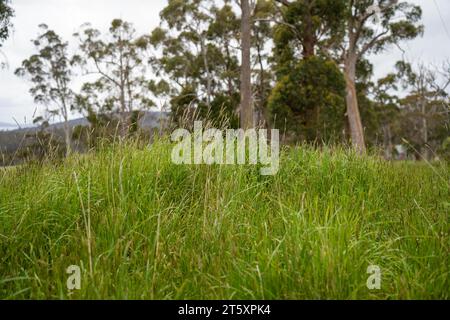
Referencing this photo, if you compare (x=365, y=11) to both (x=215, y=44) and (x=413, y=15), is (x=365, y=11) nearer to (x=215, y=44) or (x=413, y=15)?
(x=413, y=15)

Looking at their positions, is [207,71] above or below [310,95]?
above

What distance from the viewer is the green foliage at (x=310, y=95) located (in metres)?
15.9

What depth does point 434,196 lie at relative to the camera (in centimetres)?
370

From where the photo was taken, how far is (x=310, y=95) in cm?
1594

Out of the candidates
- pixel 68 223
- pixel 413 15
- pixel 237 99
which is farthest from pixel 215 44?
pixel 68 223
